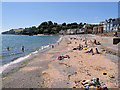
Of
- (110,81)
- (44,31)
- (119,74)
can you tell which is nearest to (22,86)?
(110,81)

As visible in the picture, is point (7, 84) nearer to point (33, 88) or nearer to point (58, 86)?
point (33, 88)

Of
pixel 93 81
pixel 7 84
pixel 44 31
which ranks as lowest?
pixel 7 84

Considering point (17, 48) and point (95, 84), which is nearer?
point (95, 84)

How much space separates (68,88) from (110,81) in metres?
2.86

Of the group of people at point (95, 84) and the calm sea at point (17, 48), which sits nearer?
the group of people at point (95, 84)

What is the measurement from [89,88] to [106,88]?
3.02 feet

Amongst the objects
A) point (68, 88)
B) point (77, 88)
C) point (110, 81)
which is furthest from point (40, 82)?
point (110, 81)

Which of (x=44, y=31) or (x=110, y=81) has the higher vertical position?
(x=44, y=31)

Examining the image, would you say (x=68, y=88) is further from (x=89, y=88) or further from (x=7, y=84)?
(x=7, y=84)

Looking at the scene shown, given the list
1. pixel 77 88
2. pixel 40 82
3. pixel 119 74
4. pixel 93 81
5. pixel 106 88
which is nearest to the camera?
pixel 106 88

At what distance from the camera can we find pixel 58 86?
667 centimetres

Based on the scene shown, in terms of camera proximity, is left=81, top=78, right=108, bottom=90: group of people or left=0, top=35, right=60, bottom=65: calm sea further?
left=0, top=35, right=60, bottom=65: calm sea

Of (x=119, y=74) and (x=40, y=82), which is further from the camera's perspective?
(x=119, y=74)

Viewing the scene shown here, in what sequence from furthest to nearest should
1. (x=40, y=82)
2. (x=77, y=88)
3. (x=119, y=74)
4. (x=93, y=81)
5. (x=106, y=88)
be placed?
(x=119, y=74) < (x=40, y=82) < (x=93, y=81) < (x=77, y=88) < (x=106, y=88)
